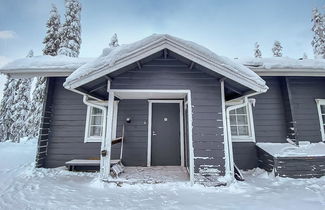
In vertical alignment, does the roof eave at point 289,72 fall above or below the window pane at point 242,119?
above

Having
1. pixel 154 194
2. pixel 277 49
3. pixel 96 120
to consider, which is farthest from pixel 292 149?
pixel 277 49

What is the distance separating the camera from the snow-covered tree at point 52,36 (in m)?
10.1

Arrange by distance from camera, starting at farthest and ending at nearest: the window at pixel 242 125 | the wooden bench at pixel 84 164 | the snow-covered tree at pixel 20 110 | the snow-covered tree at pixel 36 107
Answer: the snow-covered tree at pixel 20 110
the snow-covered tree at pixel 36 107
the window at pixel 242 125
the wooden bench at pixel 84 164

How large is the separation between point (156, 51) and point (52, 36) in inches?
412

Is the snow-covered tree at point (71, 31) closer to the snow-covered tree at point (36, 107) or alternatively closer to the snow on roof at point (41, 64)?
the snow-covered tree at point (36, 107)

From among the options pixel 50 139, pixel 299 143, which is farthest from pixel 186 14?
pixel 50 139

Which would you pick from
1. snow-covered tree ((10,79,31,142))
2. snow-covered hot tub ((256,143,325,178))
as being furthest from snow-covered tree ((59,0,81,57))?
snow-covered hot tub ((256,143,325,178))

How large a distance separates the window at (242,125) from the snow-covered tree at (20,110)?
57.3 feet

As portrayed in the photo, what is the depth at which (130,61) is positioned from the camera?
136 inches

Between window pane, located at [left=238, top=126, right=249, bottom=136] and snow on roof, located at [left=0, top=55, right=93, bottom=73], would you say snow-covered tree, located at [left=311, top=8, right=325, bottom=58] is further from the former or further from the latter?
snow on roof, located at [left=0, top=55, right=93, bottom=73]

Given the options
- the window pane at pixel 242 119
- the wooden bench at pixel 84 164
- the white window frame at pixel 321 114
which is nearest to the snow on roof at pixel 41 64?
the wooden bench at pixel 84 164

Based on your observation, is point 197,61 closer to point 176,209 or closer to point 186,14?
point 176,209

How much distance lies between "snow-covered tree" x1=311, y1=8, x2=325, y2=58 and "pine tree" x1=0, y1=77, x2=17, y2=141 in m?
26.8

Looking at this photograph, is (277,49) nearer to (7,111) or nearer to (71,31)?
(71,31)
